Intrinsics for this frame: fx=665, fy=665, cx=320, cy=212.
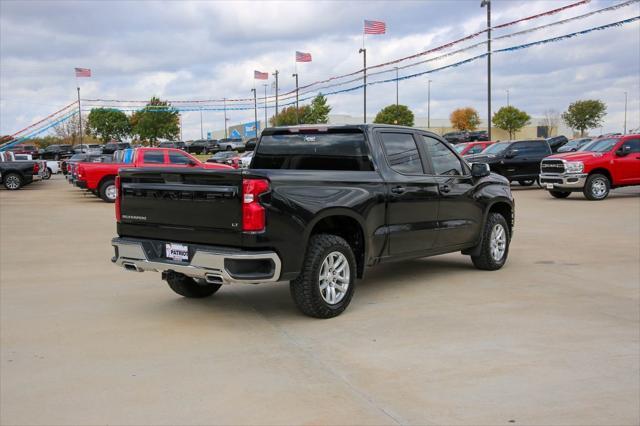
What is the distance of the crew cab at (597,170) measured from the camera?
64.4ft

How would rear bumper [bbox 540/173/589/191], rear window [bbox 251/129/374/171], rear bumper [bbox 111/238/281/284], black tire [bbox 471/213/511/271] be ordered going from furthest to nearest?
1. rear bumper [bbox 540/173/589/191]
2. black tire [bbox 471/213/511/271]
3. rear window [bbox 251/129/374/171]
4. rear bumper [bbox 111/238/281/284]

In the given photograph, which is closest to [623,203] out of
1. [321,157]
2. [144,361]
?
[321,157]

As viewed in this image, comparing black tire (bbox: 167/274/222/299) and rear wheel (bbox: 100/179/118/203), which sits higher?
rear wheel (bbox: 100/179/118/203)

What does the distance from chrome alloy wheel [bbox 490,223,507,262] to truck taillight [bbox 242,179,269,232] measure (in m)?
4.11

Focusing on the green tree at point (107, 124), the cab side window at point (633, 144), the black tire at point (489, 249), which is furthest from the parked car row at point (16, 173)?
the green tree at point (107, 124)

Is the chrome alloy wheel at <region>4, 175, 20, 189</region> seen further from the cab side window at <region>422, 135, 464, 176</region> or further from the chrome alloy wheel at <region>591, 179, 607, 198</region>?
the cab side window at <region>422, 135, 464, 176</region>

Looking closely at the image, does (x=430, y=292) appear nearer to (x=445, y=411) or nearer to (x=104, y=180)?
(x=445, y=411)

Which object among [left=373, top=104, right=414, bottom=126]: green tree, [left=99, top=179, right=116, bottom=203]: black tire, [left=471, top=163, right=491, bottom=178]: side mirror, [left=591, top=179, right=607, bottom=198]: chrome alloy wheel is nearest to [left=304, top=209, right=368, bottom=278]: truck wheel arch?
[left=471, top=163, right=491, bottom=178]: side mirror

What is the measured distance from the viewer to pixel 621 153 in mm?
20094

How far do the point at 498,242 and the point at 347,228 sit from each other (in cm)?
293

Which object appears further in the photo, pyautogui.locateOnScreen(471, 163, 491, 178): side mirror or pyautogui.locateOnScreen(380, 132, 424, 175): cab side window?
pyautogui.locateOnScreen(471, 163, 491, 178): side mirror

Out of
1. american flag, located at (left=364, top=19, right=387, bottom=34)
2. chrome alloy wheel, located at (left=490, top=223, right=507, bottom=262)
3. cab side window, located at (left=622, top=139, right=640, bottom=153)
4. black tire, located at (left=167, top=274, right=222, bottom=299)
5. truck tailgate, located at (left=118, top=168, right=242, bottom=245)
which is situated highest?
american flag, located at (left=364, top=19, right=387, bottom=34)

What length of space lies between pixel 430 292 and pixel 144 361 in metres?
3.58

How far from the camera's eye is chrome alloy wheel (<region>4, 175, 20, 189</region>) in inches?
1137
